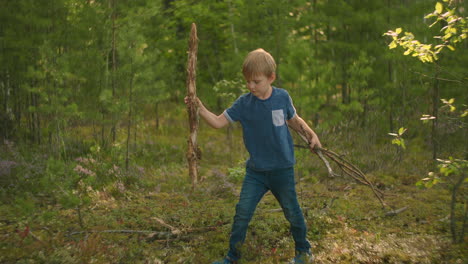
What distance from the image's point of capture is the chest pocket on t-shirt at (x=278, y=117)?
12.2 feet

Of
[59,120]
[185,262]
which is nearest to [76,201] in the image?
[185,262]

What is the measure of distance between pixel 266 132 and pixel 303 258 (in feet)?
4.36

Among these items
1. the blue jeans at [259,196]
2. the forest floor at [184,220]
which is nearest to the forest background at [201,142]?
the forest floor at [184,220]

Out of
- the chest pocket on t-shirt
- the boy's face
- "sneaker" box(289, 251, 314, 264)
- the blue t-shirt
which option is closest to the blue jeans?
the blue t-shirt

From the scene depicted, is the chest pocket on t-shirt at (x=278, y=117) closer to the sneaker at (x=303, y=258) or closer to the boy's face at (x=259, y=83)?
the boy's face at (x=259, y=83)

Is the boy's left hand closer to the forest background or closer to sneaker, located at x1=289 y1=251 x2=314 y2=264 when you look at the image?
the forest background

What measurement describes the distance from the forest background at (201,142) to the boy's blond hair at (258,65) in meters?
1.57

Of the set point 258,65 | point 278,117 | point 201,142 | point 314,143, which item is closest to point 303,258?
point 314,143

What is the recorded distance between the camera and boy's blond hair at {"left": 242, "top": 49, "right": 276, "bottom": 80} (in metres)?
3.54

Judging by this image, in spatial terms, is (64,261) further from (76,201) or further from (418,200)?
(418,200)

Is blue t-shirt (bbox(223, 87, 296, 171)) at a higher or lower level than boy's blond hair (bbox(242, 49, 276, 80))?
lower

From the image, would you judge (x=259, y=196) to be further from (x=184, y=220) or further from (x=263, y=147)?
(x=184, y=220)

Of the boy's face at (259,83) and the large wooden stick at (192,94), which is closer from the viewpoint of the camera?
the boy's face at (259,83)

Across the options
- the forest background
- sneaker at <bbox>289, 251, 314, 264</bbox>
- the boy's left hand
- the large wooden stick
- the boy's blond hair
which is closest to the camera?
the boy's blond hair
